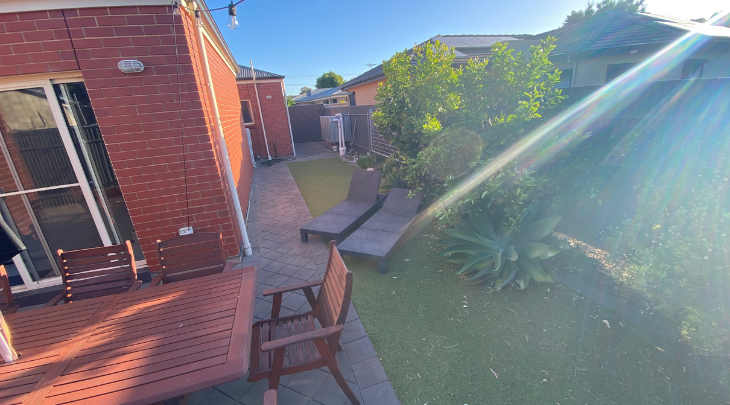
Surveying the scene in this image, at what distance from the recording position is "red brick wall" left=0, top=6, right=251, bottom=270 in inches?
107

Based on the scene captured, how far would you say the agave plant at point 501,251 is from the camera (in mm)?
3029

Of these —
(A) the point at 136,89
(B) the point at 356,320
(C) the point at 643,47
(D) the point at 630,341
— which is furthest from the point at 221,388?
(C) the point at 643,47

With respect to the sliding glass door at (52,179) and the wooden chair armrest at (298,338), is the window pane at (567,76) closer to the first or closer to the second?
the wooden chair armrest at (298,338)

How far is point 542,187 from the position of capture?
10.2 feet

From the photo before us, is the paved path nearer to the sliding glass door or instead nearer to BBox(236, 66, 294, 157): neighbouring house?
the sliding glass door

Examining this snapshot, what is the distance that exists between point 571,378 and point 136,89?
4.69 metres

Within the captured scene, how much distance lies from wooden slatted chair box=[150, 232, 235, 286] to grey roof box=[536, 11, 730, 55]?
10398 mm

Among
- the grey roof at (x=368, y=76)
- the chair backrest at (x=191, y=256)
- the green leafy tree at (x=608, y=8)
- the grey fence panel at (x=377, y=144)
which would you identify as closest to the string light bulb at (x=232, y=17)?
the chair backrest at (x=191, y=256)

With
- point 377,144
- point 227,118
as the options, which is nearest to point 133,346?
point 227,118

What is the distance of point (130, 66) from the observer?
289 centimetres

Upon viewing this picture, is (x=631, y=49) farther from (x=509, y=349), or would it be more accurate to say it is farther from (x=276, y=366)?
(x=276, y=366)

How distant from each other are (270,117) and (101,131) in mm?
10380

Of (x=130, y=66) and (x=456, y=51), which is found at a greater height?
(x=456, y=51)

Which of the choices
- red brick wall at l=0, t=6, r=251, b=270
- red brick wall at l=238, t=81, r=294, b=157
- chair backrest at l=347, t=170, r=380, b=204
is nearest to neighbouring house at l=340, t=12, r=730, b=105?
chair backrest at l=347, t=170, r=380, b=204
